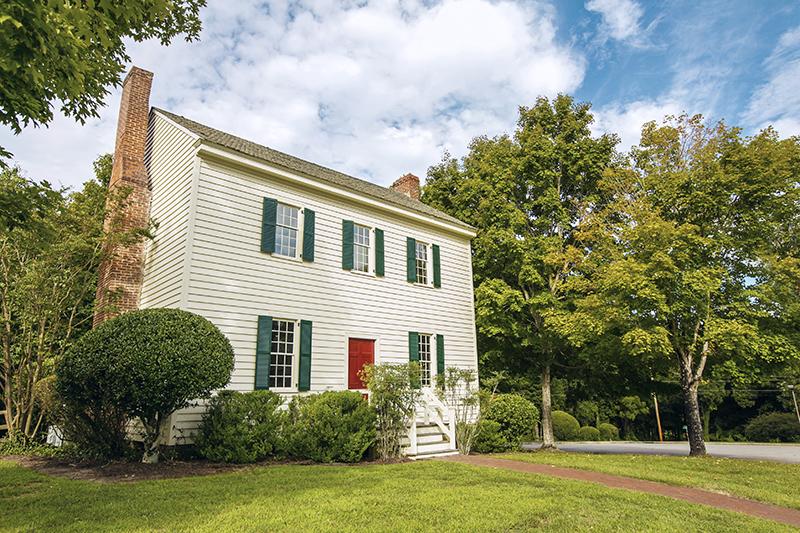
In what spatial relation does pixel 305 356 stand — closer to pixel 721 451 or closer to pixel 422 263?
pixel 422 263

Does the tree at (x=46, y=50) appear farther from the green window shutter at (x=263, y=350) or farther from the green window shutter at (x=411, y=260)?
the green window shutter at (x=411, y=260)

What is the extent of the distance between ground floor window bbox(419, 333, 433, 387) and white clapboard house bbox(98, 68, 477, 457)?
3 centimetres

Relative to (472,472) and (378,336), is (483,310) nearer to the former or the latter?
(378,336)

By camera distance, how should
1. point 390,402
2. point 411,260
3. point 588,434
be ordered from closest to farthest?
point 390,402 → point 411,260 → point 588,434

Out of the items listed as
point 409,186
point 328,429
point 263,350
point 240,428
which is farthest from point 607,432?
point 240,428

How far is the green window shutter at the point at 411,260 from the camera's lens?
1452cm

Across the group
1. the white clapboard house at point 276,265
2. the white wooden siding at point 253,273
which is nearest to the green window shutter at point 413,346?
the white clapboard house at point 276,265

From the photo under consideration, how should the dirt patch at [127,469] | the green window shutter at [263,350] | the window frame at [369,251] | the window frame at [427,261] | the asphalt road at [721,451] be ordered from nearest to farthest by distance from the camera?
the dirt patch at [127,469]
the green window shutter at [263,350]
the window frame at [369,251]
the window frame at [427,261]
the asphalt road at [721,451]

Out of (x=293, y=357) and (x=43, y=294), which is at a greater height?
(x=43, y=294)

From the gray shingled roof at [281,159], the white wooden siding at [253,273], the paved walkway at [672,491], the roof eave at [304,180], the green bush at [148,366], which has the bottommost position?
the paved walkway at [672,491]

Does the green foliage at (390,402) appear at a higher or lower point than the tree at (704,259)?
lower

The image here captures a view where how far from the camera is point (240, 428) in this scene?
29.2ft

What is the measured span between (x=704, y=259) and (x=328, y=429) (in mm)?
11675

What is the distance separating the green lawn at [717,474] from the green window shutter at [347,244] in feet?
21.1
